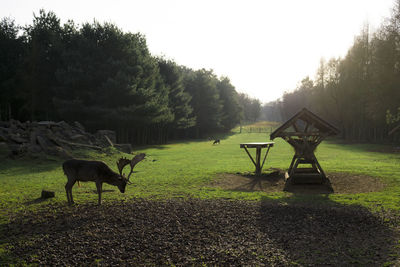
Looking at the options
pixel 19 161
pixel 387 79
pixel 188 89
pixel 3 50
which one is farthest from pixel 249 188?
pixel 188 89

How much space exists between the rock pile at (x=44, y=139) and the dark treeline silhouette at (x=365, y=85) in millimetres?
34428

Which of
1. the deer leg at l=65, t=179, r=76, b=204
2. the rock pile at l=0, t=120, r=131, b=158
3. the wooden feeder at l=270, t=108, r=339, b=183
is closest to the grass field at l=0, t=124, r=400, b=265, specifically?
the deer leg at l=65, t=179, r=76, b=204

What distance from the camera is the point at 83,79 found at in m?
38.6

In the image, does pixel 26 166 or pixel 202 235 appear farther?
pixel 26 166

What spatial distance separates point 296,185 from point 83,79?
34.4 metres

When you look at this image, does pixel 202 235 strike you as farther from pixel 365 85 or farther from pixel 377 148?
pixel 365 85

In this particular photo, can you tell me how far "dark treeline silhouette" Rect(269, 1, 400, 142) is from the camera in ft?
129

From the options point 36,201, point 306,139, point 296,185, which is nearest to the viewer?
point 36,201

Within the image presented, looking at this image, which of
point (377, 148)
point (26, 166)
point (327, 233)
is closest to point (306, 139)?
point (327, 233)

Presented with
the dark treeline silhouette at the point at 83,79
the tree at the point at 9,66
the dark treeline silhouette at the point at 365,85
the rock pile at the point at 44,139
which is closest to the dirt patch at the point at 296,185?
the rock pile at the point at 44,139

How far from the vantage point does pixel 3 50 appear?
46875 mm

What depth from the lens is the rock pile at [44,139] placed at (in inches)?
817

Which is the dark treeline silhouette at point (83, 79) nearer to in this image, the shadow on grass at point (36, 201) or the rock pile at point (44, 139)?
the rock pile at point (44, 139)

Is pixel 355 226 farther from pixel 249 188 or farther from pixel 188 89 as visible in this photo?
pixel 188 89
